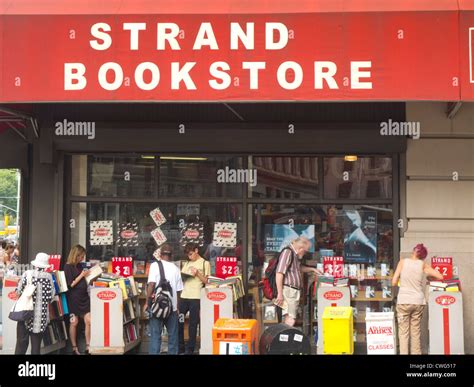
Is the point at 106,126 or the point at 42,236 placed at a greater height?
the point at 106,126

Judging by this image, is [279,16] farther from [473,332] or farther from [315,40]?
[473,332]

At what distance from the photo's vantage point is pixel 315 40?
1029 cm

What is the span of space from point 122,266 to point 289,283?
2.85 m

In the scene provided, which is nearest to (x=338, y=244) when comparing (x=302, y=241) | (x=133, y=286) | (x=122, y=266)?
(x=302, y=241)

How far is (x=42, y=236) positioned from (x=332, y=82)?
5655 mm

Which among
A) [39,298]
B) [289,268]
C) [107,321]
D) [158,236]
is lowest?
[107,321]

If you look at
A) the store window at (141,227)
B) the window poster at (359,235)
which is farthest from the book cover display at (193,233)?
the window poster at (359,235)

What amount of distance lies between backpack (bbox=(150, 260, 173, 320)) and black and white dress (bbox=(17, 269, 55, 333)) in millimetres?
1526

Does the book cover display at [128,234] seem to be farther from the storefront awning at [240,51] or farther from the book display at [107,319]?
the storefront awning at [240,51]

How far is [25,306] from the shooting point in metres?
10.9

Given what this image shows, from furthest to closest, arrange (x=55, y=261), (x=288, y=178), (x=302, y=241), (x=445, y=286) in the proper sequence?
1. (x=288, y=178)
2. (x=302, y=241)
3. (x=55, y=261)
4. (x=445, y=286)

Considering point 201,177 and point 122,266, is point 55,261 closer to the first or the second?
point 122,266
